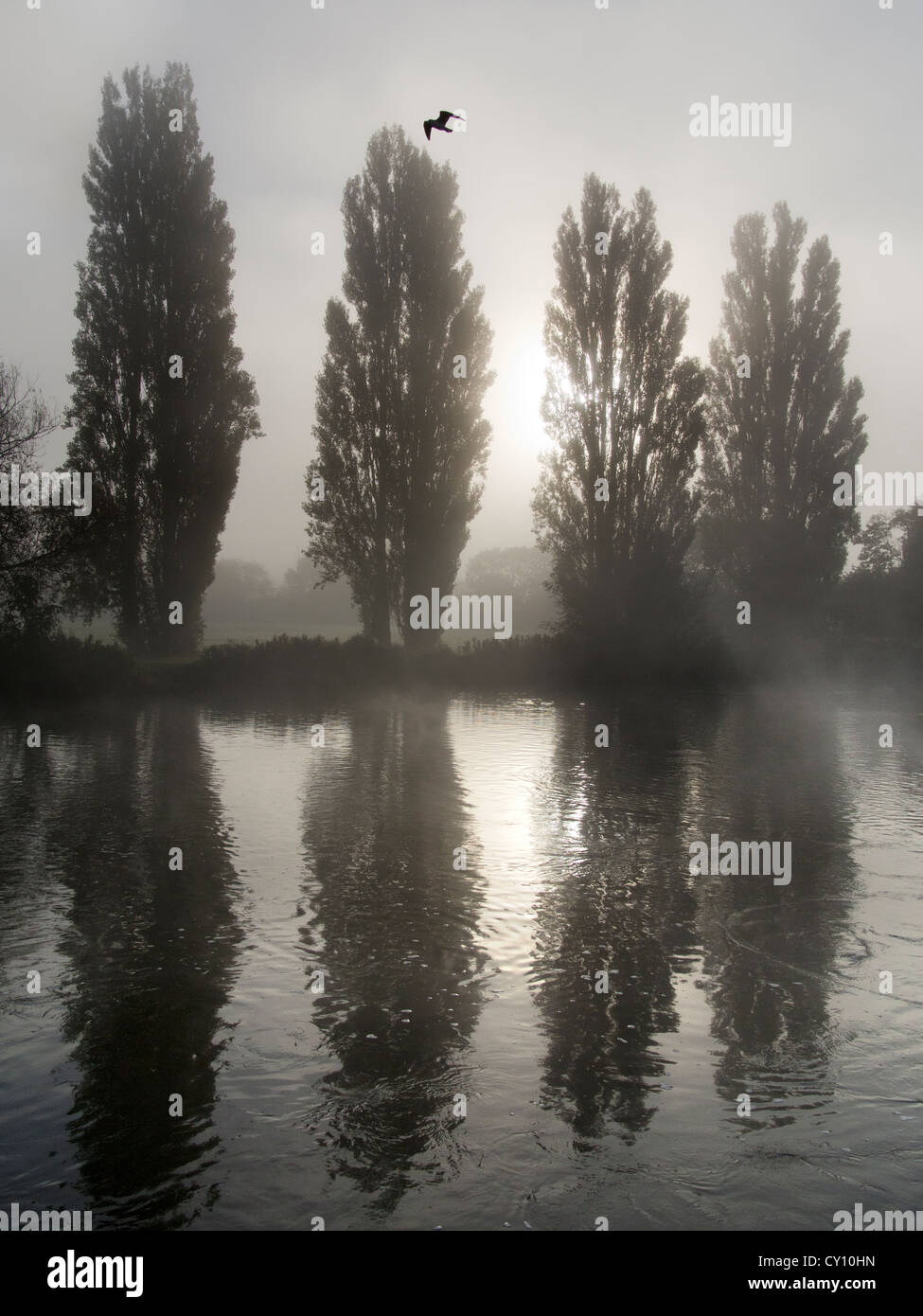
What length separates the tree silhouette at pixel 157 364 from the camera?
86.9 feet

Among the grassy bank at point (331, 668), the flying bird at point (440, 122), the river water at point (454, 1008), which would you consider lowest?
the river water at point (454, 1008)

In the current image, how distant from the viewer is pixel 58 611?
74.7 ft

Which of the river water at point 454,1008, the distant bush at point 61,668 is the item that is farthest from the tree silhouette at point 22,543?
the river water at point 454,1008

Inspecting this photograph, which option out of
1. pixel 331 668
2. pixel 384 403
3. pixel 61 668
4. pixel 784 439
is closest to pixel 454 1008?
pixel 61 668

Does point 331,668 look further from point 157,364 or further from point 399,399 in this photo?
point 157,364

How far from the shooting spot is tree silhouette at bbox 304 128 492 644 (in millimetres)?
27594

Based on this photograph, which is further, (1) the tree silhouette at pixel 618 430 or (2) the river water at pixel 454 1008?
(1) the tree silhouette at pixel 618 430

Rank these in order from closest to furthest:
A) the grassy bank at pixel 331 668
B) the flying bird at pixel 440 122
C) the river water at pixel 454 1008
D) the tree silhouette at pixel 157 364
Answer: the river water at pixel 454 1008
the flying bird at pixel 440 122
the grassy bank at pixel 331 668
the tree silhouette at pixel 157 364

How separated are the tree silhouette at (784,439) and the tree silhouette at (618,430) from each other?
5.71 meters

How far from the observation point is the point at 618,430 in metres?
28.4

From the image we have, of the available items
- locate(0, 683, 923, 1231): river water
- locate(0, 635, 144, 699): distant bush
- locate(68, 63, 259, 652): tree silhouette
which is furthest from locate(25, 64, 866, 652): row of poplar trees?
locate(0, 683, 923, 1231): river water

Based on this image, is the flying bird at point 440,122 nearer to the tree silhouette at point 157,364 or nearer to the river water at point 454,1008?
the river water at point 454,1008
